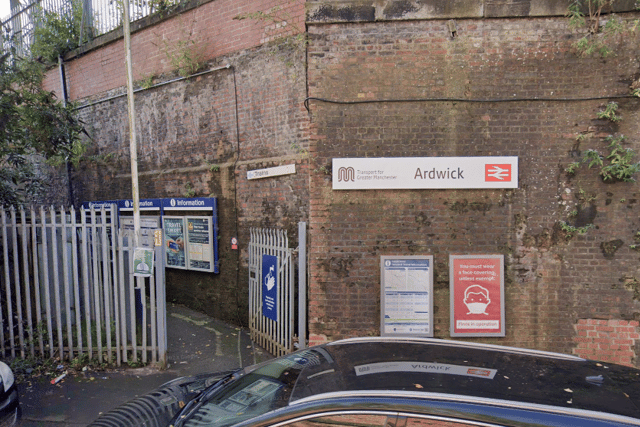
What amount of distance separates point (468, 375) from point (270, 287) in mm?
4161

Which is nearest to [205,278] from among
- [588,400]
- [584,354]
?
[584,354]

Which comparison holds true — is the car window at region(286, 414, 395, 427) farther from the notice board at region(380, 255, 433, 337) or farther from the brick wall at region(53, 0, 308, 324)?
the brick wall at region(53, 0, 308, 324)

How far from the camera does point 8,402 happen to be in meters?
3.88

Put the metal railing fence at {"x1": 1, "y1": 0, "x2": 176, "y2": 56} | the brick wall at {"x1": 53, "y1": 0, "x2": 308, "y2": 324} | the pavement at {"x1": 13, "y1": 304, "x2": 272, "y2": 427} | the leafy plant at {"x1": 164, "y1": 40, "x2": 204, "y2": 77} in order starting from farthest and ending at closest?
the metal railing fence at {"x1": 1, "y1": 0, "x2": 176, "y2": 56}, the leafy plant at {"x1": 164, "y1": 40, "x2": 204, "y2": 77}, the brick wall at {"x1": 53, "y1": 0, "x2": 308, "y2": 324}, the pavement at {"x1": 13, "y1": 304, "x2": 272, "y2": 427}

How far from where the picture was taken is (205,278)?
324 inches

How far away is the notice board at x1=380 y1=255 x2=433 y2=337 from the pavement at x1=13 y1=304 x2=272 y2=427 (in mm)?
2032

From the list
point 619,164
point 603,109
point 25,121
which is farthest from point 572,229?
point 25,121

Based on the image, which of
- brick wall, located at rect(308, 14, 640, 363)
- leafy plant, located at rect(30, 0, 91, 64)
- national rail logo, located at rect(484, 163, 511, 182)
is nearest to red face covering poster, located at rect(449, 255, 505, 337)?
brick wall, located at rect(308, 14, 640, 363)

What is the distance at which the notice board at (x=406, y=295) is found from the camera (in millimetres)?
5602

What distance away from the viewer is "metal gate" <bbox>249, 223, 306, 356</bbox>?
575cm

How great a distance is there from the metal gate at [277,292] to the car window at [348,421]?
358cm

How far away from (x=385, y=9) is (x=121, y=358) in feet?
20.2

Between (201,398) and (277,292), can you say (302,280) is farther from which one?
(201,398)

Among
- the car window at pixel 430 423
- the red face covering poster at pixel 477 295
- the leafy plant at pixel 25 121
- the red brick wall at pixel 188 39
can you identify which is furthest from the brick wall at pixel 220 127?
the car window at pixel 430 423
